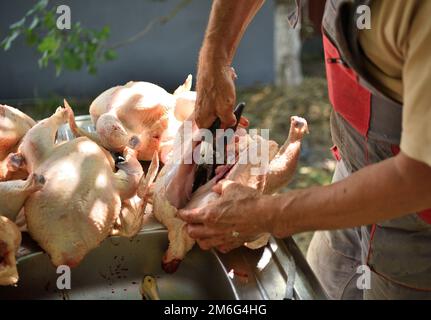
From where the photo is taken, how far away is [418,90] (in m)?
1.14

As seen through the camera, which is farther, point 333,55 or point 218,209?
point 333,55

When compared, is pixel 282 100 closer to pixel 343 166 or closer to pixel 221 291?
pixel 343 166

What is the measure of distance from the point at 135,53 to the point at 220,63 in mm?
4233

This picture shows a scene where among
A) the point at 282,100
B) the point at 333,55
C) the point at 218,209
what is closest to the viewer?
the point at 218,209

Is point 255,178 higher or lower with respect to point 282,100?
higher

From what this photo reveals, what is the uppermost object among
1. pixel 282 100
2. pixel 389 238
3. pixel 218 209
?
pixel 218 209

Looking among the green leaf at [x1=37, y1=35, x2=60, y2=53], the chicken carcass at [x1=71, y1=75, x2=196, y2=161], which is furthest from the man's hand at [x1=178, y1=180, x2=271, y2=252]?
the green leaf at [x1=37, y1=35, x2=60, y2=53]

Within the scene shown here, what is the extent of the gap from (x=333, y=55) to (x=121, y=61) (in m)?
4.51

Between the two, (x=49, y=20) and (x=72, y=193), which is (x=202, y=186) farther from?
(x=49, y=20)

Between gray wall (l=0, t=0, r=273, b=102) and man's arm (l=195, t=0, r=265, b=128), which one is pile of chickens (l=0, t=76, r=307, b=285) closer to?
man's arm (l=195, t=0, r=265, b=128)

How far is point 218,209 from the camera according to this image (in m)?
1.47

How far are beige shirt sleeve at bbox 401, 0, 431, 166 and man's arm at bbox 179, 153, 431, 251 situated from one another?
3 centimetres

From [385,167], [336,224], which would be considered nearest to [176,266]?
[336,224]

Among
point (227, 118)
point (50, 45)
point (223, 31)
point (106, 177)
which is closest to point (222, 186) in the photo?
point (227, 118)
